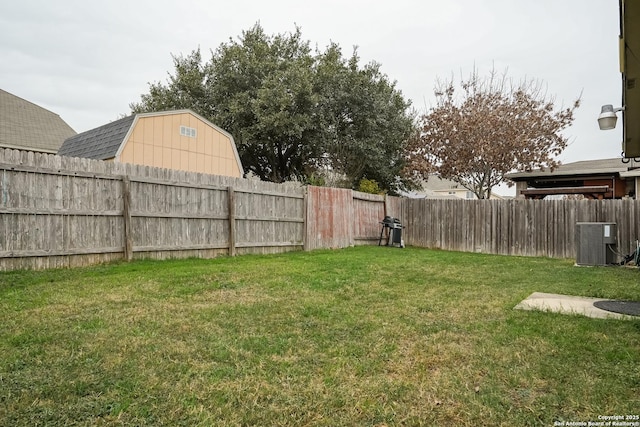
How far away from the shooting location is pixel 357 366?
2.38 metres

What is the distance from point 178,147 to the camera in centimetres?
1153

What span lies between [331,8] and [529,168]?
11.0 m

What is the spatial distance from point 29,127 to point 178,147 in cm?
770

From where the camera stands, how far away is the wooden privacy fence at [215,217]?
579cm

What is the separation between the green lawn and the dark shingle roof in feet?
20.2

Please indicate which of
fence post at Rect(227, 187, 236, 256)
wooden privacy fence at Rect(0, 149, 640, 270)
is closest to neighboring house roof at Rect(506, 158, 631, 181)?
wooden privacy fence at Rect(0, 149, 640, 270)

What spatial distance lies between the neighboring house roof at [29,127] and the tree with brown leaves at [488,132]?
49.0 feet

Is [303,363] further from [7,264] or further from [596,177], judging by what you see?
[596,177]

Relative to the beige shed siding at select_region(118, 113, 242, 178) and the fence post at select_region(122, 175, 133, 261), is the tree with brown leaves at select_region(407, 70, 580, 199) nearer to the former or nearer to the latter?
the beige shed siding at select_region(118, 113, 242, 178)

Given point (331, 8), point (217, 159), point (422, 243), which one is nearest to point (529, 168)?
point (422, 243)

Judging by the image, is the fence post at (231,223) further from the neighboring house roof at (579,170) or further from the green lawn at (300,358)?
the neighboring house roof at (579,170)

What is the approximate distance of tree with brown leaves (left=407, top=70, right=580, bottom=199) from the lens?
17.2m

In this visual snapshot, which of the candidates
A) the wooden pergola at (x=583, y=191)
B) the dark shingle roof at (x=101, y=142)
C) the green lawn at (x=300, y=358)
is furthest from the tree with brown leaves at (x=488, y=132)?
the green lawn at (x=300, y=358)

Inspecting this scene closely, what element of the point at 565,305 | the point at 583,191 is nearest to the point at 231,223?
the point at 565,305
